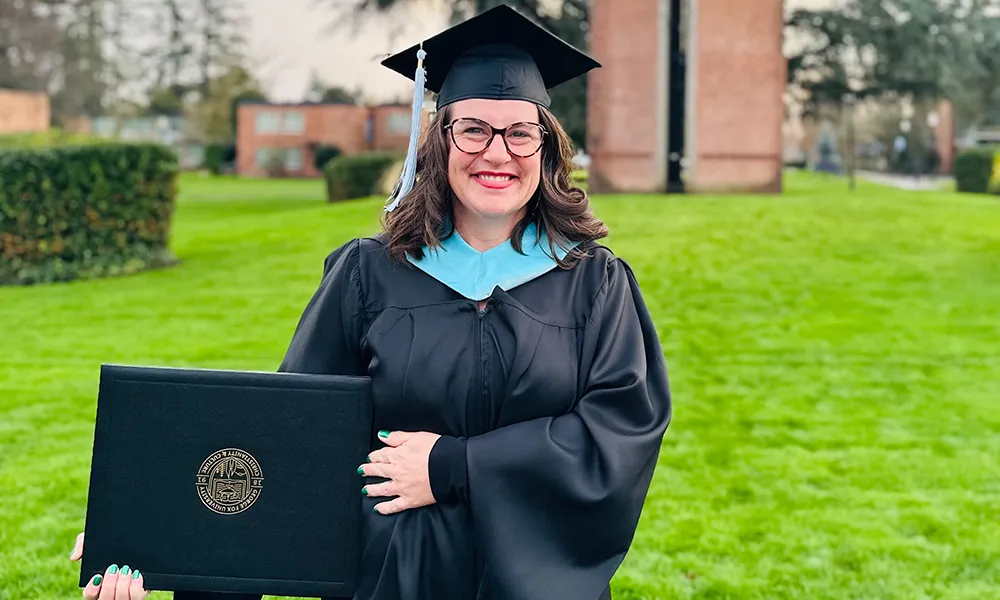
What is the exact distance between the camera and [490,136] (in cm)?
260

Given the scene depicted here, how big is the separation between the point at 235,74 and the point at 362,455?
63.9 m

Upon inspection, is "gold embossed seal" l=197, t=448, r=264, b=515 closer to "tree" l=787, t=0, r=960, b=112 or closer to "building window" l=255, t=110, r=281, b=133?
"tree" l=787, t=0, r=960, b=112

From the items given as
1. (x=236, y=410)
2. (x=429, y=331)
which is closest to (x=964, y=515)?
(x=429, y=331)

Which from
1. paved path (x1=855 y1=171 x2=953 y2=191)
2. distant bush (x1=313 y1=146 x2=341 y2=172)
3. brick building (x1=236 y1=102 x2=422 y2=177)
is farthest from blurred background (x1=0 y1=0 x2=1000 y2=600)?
brick building (x1=236 y1=102 x2=422 y2=177)

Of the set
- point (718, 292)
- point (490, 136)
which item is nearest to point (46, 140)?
point (718, 292)

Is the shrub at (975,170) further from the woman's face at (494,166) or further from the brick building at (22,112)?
the brick building at (22,112)

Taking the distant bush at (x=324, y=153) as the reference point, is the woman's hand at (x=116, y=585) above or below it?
below

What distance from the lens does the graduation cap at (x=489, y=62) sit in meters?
2.71

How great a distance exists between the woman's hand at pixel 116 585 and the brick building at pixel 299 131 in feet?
185

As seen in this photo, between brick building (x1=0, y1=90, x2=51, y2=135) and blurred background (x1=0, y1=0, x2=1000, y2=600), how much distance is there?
15.8 meters

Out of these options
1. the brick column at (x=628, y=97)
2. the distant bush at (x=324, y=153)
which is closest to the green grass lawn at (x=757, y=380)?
the brick column at (x=628, y=97)

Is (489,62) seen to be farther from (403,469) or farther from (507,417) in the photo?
(403,469)

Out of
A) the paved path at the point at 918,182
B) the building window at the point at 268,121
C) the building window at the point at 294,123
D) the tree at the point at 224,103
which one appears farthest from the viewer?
the tree at the point at 224,103

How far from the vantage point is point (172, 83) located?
65438mm
